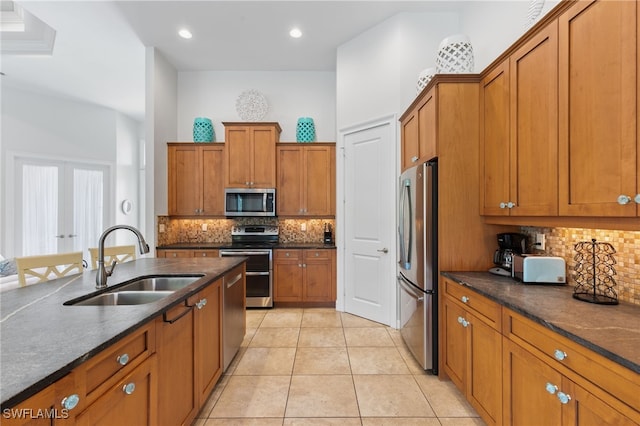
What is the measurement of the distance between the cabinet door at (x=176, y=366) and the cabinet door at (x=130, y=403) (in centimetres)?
7

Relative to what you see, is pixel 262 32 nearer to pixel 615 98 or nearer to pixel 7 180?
pixel 615 98

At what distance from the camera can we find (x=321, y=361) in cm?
260

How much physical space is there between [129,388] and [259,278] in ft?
9.43

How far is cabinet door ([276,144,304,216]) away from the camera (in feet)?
14.2

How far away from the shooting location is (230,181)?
425cm

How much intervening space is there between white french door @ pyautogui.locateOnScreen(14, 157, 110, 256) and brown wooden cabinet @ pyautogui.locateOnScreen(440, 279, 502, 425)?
6.97m

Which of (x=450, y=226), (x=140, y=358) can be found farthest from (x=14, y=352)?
(x=450, y=226)

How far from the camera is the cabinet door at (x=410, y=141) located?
8.95 ft

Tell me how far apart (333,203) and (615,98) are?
3.30 m

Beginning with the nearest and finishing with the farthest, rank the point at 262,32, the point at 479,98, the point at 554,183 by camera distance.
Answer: the point at 554,183 → the point at 479,98 → the point at 262,32

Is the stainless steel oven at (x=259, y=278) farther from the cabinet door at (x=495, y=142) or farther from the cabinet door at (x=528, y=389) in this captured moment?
the cabinet door at (x=528, y=389)

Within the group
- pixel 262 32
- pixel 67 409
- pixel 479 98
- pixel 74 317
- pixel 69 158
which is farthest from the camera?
pixel 69 158

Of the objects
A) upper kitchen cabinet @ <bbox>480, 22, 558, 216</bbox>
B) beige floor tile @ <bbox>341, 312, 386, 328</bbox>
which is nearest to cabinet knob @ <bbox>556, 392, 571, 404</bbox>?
upper kitchen cabinet @ <bbox>480, 22, 558, 216</bbox>

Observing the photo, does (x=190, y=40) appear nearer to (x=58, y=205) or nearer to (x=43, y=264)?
(x=43, y=264)
